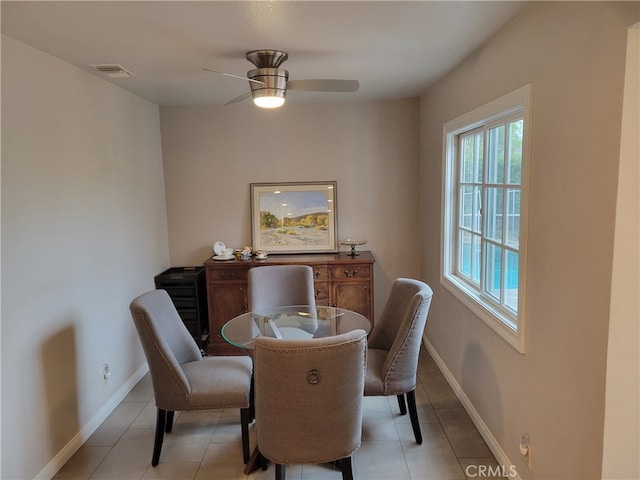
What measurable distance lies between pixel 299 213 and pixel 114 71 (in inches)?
80.8

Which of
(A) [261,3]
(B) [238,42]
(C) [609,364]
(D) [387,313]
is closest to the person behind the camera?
(C) [609,364]

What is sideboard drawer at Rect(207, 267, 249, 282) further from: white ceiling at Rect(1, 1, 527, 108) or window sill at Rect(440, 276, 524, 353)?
window sill at Rect(440, 276, 524, 353)

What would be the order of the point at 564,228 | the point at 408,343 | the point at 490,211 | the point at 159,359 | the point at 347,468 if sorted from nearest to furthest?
the point at 564,228
the point at 347,468
the point at 159,359
the point at 408,343
the point at 490,211

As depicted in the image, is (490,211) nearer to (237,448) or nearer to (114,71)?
(237,448)

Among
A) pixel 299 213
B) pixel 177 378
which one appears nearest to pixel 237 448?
pixel 177 378

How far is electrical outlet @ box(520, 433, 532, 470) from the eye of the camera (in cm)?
213

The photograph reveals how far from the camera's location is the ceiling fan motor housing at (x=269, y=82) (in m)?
2.54

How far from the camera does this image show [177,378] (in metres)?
2.40

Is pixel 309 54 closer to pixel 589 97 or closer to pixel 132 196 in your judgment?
pixel 589 97

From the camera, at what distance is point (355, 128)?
4332 millimetres

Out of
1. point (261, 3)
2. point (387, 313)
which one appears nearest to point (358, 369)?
point (387, 313)

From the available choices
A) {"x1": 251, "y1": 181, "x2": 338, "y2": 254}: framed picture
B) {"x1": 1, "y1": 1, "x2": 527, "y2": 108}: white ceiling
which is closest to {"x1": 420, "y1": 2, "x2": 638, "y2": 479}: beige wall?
{"x1": 1, "y1": 1, "x2": 527, "y2": 108}: white ceiling

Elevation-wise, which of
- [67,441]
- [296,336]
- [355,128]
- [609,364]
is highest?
[355,128]

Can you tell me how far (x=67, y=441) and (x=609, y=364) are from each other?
2837mm
